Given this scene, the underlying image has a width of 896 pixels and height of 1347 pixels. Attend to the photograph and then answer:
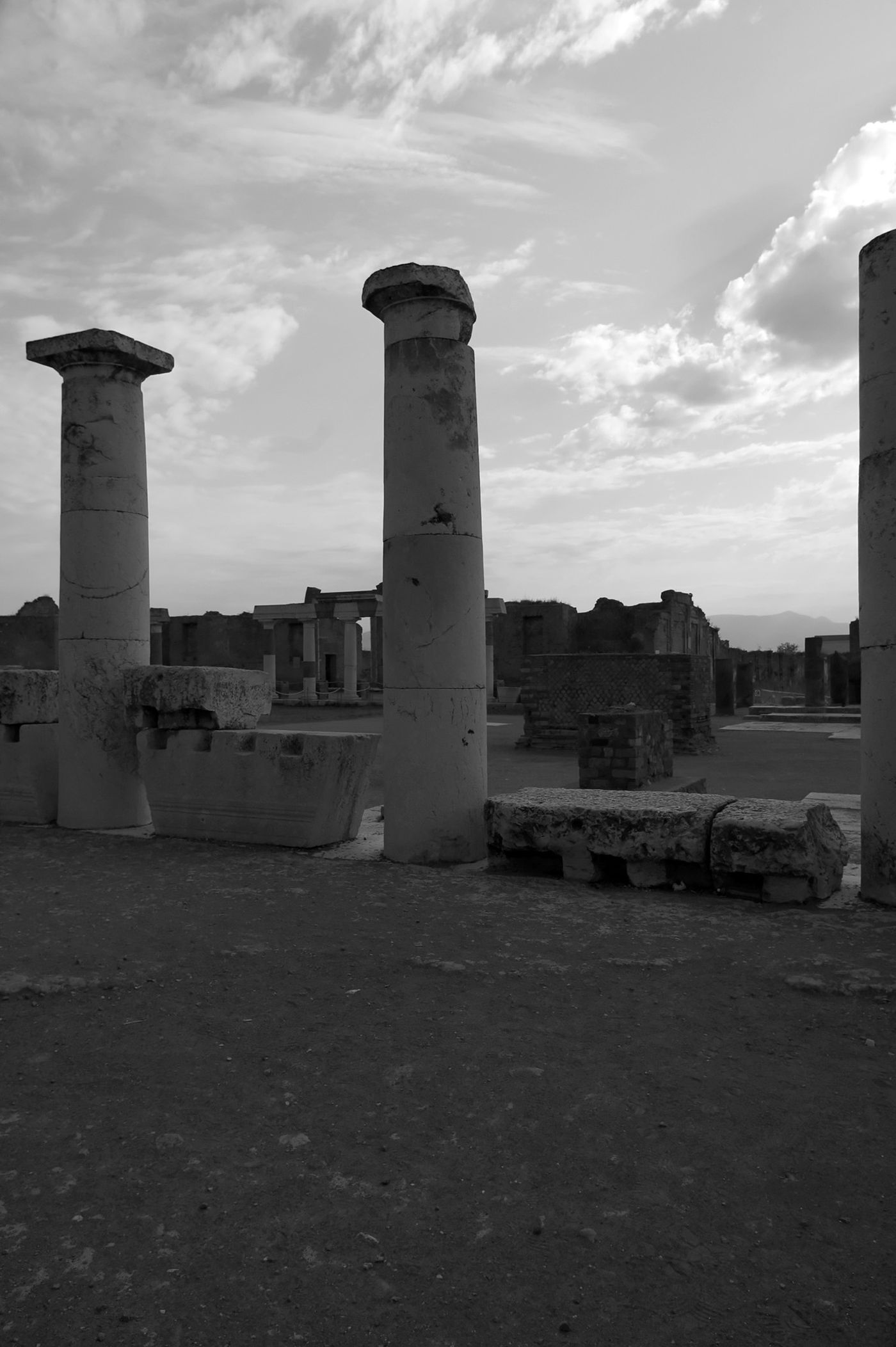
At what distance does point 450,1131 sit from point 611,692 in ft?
44.1

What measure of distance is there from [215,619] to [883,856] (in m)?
32.0

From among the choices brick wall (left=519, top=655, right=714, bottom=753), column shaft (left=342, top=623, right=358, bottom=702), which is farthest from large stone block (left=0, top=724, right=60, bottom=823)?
column shaft (left=342, top=623, right=358, bottom=702)

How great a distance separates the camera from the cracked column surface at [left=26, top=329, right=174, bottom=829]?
6.79 m

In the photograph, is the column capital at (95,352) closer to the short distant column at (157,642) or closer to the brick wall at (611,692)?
the brick wall at (611,692)

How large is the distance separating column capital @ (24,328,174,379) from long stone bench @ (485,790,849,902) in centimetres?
429

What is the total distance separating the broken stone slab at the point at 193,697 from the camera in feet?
20.9

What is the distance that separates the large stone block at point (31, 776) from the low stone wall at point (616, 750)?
4.88m

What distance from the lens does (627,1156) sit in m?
2.24

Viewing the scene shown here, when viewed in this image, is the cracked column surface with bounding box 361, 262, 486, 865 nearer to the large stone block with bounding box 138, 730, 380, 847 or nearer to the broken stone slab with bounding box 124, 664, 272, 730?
the large stone block with bounding box 138, 730, 380, 847

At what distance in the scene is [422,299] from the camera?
564 centimetres

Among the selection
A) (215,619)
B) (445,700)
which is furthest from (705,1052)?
(215,619)

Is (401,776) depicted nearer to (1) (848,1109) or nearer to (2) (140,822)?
(2) (140,822)

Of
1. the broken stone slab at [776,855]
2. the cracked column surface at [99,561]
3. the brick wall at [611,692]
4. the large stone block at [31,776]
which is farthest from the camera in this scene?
the brick wall at [611,692]

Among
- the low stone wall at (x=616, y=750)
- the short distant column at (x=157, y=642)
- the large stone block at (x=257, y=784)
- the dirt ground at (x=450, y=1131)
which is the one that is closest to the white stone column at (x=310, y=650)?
the short distant column at (x=157, y=642)
